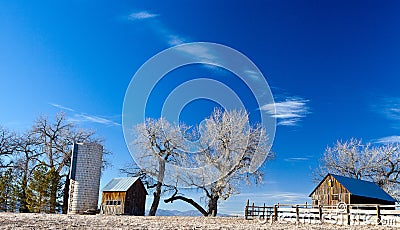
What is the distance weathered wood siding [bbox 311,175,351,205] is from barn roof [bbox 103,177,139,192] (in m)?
14.8

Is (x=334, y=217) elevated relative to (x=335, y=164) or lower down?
lower down

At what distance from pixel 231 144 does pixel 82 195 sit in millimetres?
11745

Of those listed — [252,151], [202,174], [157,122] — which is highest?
[157,122]

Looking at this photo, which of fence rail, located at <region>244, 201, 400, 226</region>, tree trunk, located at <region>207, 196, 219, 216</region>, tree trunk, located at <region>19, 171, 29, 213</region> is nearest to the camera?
fence rail, located at <region>244, 201, 400, 226</region>

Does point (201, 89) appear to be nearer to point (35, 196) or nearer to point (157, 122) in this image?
point (157, 122)

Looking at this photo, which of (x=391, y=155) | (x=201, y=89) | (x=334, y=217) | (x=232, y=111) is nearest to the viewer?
(x=334, y=217)

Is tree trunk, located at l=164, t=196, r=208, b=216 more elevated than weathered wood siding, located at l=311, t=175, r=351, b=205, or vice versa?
weathered wood siding, located at l=311, t=175, r=351, b=205

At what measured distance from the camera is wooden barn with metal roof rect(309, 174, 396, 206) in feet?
104

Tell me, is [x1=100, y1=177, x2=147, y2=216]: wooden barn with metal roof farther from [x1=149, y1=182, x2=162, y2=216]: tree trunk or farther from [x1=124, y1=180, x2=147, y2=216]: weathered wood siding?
[x1=149, y1=182, x2=162, y2=216]: tree trunk

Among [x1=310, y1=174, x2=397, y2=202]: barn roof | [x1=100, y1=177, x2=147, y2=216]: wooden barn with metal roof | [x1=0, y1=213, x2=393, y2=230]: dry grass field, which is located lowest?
[x1=0, y1=213, x2=393, y2=230]: dry grass field

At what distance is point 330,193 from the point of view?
3262 cm

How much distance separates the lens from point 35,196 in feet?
105

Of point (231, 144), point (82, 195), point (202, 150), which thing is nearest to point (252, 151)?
point (231, 144)

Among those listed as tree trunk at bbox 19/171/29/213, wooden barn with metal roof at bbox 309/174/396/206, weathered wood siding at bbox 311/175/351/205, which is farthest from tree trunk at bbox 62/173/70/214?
weathered wood siding at bbox 311/175/351/205
